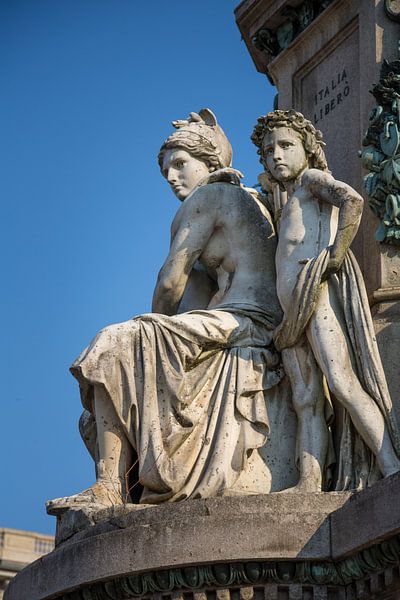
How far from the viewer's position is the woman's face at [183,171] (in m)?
14.5

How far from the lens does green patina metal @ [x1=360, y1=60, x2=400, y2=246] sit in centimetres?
1330

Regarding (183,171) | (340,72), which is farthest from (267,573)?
(340,72)

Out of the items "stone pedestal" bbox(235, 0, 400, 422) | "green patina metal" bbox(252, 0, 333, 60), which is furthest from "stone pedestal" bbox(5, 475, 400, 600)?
"green patina metal" bbox(252, 0, 333, 60)

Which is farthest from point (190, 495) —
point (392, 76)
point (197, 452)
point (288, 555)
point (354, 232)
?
point (392, 76)

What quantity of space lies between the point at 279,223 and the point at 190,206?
0.81m

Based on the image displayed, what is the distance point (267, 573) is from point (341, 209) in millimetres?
2863

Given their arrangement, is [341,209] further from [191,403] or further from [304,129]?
[191,403]

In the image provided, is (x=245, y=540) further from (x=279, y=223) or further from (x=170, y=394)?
(x=279, y=223)

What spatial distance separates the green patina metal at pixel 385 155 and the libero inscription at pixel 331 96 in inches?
32.4

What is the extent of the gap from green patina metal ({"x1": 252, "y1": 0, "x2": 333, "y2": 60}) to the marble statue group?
182 cm

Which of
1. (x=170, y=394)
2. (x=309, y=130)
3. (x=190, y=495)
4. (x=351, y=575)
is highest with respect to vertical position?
(x=309, y=130)

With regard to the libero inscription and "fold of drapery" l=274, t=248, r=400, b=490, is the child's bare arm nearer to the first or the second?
"fold of drapery" l=274, t=248, r=400, b=490

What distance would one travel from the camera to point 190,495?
41.1ft

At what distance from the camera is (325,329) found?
41.5ft
